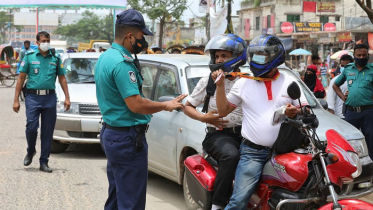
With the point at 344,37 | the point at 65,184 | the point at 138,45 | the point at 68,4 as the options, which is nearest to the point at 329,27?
the point at 344,37

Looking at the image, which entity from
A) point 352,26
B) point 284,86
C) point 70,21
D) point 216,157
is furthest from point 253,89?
point 70,21

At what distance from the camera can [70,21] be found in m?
124

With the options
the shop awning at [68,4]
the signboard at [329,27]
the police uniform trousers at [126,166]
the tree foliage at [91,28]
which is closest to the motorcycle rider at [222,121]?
the police uniform trousers at [126,166]

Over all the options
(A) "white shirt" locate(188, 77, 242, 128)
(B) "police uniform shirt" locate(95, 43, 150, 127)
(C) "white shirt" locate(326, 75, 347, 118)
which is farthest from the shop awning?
(B) "police uniform shirt" locate(95, 43, 150, 127)

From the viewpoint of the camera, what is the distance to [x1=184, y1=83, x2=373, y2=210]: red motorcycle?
3.76 metres

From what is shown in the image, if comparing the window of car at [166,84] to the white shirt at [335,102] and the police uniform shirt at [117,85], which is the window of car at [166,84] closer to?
the police uniform shirt at [117,85]

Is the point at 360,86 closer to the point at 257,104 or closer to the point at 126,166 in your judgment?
the point at 257,104

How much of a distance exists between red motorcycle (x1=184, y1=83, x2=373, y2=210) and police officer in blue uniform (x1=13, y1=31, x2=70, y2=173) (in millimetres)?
4657

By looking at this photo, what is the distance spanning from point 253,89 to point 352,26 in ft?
129

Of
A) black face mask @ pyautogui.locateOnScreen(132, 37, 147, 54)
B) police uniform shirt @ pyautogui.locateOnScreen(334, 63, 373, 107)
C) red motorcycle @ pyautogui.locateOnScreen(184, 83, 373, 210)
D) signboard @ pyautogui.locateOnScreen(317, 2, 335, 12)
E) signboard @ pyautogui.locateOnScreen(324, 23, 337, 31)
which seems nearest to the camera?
red motorcycle @ pyautogui.locateOnScreen(184, 83, 373, 210)

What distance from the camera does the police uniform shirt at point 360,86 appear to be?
7535 millimetres

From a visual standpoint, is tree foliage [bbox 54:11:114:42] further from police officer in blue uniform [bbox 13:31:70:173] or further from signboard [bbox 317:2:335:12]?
police officer in blue uniform [bbox 13:31:70:173]

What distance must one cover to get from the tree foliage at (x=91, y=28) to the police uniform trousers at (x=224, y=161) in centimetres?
11761

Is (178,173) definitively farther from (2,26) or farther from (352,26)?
(2,26)
